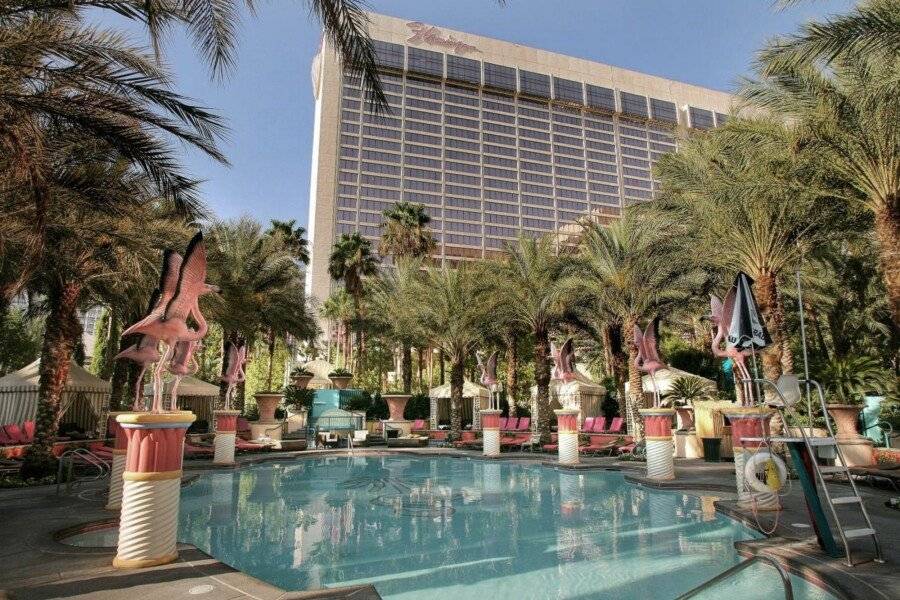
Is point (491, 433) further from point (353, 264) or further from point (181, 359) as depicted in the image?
point (353, 264)

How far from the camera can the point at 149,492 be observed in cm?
542

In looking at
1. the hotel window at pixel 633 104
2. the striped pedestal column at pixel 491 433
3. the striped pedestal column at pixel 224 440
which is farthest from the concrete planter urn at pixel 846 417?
the hotel window at pixel 633 104

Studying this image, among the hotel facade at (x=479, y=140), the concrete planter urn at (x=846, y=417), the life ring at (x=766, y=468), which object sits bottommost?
the life ring at (x=766, y=468)

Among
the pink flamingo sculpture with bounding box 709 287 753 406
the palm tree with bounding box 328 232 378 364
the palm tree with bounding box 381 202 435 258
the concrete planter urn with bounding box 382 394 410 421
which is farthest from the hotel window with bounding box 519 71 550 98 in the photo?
the pink flamingo sculpture with bounding box 709 287 753 406

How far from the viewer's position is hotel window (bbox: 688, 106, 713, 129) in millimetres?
123000

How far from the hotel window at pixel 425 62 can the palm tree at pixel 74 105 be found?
103128mm

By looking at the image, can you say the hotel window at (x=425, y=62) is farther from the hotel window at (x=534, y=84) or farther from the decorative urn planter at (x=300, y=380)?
the decorative urn planter at (x=300, y=380)

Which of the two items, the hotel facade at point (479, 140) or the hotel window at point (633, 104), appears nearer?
the hotel facade at point (479, 140)

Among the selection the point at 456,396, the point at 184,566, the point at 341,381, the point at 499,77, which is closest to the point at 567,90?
the point at 499,77

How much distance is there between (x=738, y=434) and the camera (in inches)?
357

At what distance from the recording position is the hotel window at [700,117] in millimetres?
123000

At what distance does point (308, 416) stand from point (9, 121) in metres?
25.1

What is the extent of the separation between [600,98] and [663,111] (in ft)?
53.3

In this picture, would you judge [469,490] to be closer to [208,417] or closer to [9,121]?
[9,121]
